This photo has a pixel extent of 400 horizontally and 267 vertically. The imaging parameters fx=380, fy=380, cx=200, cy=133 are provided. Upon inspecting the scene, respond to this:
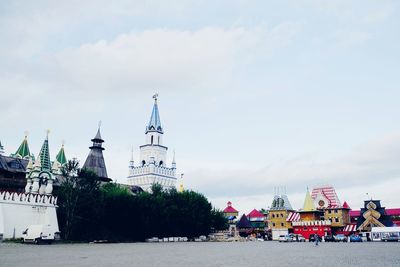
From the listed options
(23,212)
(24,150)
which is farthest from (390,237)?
(24,150)

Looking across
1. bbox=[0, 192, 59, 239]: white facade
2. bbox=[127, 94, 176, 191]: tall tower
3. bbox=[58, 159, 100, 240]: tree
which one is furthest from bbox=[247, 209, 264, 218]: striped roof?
bbox=[0, 192, 59, 239]: white facade

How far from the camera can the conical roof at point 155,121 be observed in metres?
122

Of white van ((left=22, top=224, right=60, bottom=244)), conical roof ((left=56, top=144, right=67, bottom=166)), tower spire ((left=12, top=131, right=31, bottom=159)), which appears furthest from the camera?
conical roof ((left=56, top=144, right=67, bottom=166))

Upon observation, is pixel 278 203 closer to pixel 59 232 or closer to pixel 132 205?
pixel 132 205

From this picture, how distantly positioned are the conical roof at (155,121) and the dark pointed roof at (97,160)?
28817 mm

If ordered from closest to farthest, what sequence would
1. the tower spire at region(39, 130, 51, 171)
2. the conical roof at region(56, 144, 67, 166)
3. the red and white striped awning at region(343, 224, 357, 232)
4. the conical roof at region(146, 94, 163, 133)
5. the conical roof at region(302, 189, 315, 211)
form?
the tower spire at region(39, 130, 51, 171)
the red and white striped awning at region(343, 224, 357, 232)
the conical roof at region(56, 144, 67, 166)
the conical roof at region(302, 189, 315, 211)
the conical roof at region(146, 94, 163, 133)

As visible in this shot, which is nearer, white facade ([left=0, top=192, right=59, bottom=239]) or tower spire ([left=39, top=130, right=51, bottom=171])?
white facade ([left=0, top=192, right=59, bottom=239])

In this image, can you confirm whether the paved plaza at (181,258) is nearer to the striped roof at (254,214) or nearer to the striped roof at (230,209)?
the striped roof at (254,214)

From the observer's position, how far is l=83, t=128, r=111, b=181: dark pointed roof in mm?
89188

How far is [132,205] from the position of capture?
204ft

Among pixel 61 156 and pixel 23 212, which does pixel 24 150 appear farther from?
pixel 23 212

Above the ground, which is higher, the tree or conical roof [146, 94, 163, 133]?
conical roof [146, 94, 163, 133]

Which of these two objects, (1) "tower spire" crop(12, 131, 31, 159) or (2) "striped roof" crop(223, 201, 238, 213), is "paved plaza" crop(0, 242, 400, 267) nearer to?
(1) "tower spire" crop(12, 131, 31, 159)

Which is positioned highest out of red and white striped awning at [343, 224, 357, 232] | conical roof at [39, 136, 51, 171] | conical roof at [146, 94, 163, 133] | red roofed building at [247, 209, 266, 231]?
conical roof at [146, 94, 163, 133]
